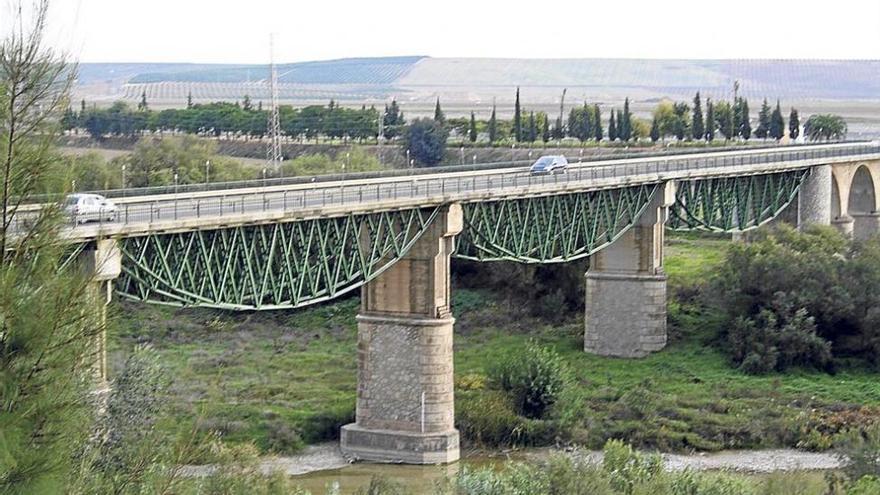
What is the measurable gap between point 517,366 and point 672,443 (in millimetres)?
4768

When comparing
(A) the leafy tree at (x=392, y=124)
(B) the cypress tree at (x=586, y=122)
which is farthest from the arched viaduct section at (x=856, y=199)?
(A) the leafy tree at (x=392, y=124)

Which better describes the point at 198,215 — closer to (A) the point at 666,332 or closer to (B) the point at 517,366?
(B) the point at 517,366

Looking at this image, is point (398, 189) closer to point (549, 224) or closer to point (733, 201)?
point (549, 224)

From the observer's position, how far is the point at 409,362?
149 ft

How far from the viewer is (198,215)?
37562mm

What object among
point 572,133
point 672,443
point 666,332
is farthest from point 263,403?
point 572,133

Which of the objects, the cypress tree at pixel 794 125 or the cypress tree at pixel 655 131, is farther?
the cypress tree at pixel 655 131

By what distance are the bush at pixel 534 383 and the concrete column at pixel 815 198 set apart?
2296 centimetres

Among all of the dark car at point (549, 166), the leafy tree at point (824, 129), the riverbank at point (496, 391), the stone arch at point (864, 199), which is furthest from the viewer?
the leafy tree at point (824, 129)

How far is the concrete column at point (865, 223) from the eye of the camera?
75.2m

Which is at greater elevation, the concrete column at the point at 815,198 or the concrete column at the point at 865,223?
the concrete column at the point at 815,198

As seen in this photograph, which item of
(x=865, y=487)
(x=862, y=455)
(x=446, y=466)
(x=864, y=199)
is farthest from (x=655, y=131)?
(x=865, y=487)

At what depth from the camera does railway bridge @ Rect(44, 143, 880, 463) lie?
3750 centimetres

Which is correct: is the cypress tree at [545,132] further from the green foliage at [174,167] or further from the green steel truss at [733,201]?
the green steel truss at [733,201]
